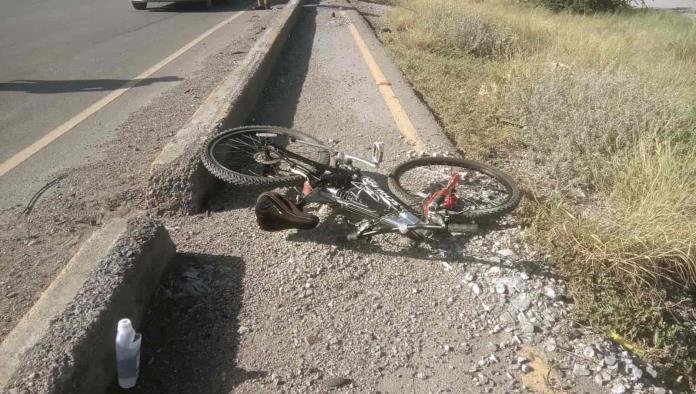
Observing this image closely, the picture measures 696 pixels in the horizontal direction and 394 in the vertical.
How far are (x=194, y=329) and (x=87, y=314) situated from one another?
59 centimetres

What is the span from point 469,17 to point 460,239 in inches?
297

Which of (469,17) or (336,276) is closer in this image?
(336,276)

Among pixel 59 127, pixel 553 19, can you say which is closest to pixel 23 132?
pixel 59 127

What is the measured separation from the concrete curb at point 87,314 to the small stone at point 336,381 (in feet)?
3.27

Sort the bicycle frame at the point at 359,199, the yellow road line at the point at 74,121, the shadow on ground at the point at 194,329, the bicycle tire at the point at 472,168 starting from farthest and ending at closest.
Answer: the yellow road line at the point at 74,121 < the bicycle tire at the point at 472,168 < the bicycle frame at the point at 359,199 < the shadow on ground at the point at 194,329

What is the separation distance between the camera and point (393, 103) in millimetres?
6148

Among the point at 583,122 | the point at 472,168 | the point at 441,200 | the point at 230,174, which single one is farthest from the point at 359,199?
the point at 583,122

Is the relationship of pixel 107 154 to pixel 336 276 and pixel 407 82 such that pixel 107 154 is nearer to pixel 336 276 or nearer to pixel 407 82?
pixel 336 276

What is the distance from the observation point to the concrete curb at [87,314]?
2.06m

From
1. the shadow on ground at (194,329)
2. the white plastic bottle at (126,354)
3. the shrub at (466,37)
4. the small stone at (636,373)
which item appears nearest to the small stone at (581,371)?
the small stone at (636,373)

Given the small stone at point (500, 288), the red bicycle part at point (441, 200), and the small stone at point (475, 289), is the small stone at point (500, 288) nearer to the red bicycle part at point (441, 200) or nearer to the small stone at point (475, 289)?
the small stone at point (475, 289)

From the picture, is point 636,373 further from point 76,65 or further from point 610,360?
point 76,65

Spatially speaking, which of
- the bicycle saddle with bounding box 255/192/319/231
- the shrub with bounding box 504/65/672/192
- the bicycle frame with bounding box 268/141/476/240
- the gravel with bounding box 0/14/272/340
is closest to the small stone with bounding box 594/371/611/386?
the bicycle frame with bounding box 268/141/476/240

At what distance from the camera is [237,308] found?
115 inches
